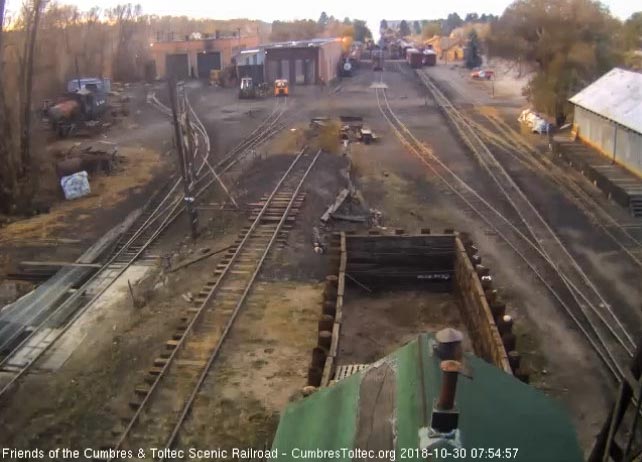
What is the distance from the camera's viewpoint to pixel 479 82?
185 feet

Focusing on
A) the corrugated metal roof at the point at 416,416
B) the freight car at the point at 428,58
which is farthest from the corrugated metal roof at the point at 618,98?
the freight car at the point at 428,58

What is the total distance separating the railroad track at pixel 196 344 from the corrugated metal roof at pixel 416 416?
4.94m

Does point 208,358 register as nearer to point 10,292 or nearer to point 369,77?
point 10,292

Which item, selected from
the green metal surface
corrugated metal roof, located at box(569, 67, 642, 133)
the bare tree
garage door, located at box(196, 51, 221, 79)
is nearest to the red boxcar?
garage door, located at box(196, 51, 221, 79)

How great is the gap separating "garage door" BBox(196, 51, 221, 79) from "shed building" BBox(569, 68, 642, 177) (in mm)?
40395

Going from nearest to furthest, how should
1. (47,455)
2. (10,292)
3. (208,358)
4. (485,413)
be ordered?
1. (485,413)
2. (47,455)
3. (208,358)
4. (10,292)

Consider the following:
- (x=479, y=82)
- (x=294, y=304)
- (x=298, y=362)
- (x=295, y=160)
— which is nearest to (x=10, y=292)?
(x=294, y=304)

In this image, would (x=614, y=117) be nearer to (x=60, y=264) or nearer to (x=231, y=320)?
(x=231, y=320)

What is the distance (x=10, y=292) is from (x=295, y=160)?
11.9m

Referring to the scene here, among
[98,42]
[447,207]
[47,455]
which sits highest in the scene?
[98,42]

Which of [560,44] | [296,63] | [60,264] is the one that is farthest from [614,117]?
[296,63]

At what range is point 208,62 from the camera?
62.2m

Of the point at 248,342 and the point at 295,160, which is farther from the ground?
the point at 295,160

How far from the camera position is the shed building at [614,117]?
22312 mm
